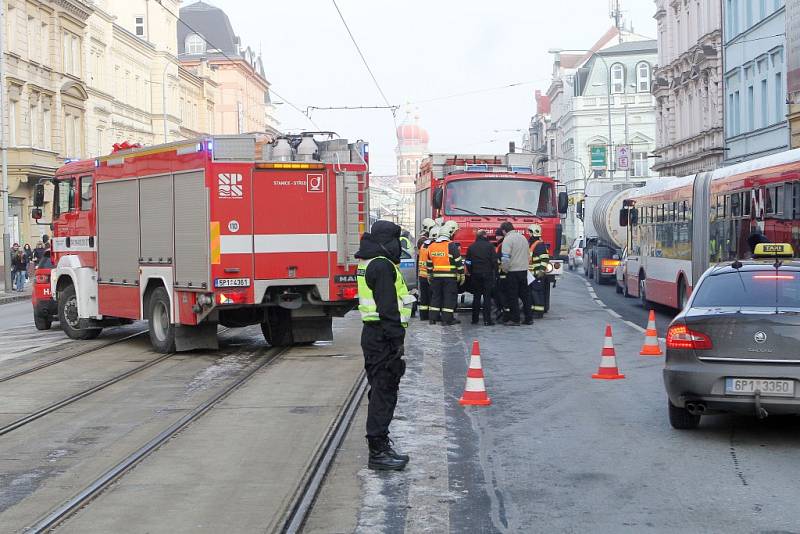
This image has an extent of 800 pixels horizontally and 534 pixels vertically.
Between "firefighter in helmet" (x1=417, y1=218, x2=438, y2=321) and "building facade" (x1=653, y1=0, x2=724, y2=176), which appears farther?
"building facade" (x1=653, y1=0, x2=724, y2=176)

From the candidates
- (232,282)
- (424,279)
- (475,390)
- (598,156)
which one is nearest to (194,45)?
(598,156)

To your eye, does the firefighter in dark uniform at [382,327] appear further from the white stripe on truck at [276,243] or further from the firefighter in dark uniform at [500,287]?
the firefighter in dark uniform at [500,287]

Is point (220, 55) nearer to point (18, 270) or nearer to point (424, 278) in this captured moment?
point (18, 270)

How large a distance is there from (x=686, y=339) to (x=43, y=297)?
14.6 metres

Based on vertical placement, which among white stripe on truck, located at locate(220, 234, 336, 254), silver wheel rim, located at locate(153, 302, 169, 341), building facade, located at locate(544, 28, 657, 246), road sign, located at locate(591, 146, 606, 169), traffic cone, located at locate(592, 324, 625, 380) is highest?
building facade, located at locate(544, 28, 657, 246)

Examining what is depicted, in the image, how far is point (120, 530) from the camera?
274 inches

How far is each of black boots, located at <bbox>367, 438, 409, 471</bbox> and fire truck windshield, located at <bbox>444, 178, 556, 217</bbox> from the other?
15.8 m

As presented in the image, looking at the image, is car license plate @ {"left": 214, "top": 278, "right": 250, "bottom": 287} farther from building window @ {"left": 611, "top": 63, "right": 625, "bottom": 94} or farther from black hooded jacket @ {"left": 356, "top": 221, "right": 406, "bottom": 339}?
building window @ {"left": 611, "top": 63, "right": 625, "bottom": 94}

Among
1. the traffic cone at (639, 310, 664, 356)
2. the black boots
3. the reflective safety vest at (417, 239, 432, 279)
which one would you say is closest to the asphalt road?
the black boots

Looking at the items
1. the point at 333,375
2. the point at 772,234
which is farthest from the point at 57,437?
the point at 772,234

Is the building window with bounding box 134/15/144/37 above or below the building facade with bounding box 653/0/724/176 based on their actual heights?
above

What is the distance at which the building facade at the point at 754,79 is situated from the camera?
41.7 m

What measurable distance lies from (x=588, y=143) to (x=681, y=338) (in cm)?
8875

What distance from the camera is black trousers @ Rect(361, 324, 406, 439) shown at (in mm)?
8570
